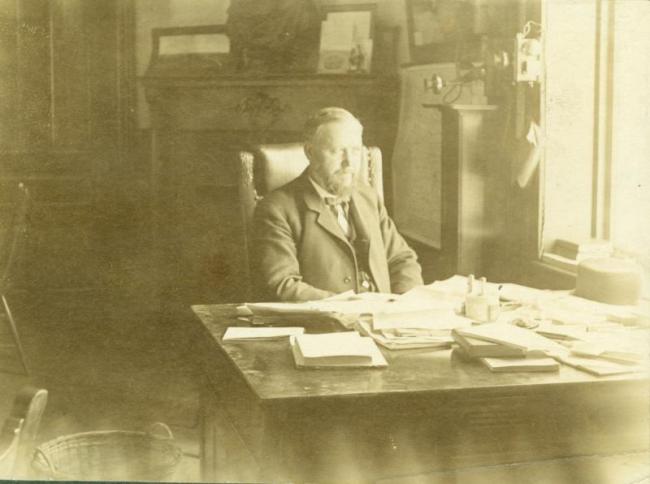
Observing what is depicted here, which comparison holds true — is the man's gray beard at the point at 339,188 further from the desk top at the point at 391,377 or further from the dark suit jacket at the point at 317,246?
the desk top at the point at 391,377

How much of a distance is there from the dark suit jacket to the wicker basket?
2.10 feet

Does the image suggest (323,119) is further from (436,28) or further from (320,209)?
(436,28)

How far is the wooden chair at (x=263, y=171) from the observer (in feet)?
9.42

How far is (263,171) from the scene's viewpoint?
2898mm

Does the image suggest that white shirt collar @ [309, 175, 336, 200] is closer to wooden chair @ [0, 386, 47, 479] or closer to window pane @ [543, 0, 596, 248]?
window pane @ [543, 0, 596, 248]

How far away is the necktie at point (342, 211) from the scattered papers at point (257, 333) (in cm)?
92

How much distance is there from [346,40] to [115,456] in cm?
326

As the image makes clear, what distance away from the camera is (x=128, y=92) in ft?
17.0

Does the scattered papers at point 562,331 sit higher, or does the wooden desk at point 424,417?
the scattered papers at point 562,331

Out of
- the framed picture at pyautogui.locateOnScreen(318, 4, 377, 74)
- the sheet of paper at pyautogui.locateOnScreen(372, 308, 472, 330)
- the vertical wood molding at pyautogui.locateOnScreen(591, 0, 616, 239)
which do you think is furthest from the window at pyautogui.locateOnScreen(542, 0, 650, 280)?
the framed picture at pyautogui.locateOnScreen(318, 4, 377, 74)

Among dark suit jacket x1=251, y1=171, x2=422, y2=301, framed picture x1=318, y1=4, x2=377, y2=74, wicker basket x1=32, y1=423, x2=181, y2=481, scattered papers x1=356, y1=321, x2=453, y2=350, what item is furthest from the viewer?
framed picture x1=318, y1=4, x2=377, y2=74

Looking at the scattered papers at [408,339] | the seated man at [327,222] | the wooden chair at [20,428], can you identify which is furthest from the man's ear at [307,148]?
the wooden chair at [20,428]

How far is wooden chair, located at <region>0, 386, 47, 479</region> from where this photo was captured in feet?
3.58

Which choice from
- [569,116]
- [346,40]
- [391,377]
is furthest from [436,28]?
[391,377]
